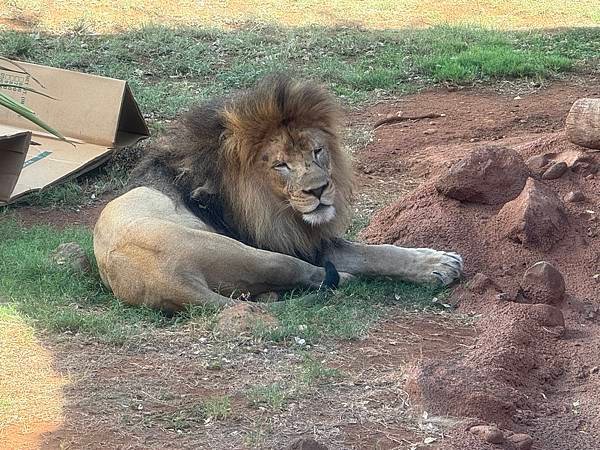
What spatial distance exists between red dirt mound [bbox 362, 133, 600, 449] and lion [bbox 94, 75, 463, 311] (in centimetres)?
30

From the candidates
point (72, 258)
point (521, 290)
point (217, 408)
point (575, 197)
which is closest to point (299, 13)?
point (575, 197)

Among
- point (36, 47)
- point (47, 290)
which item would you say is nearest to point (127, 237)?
point (47, 290)

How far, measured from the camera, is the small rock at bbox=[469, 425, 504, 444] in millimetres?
3342

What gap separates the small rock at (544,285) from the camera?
482cm

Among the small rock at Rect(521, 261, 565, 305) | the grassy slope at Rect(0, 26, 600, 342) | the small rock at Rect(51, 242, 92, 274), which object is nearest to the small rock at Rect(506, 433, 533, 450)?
the small rock at Rect(521, 261, 565, 305)

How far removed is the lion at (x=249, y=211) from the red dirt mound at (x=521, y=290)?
0.30 metres

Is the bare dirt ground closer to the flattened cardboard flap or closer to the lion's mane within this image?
the lion's mane

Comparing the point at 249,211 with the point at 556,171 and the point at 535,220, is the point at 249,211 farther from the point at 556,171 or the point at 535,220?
the point at 556,171

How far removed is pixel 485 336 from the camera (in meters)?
4.42

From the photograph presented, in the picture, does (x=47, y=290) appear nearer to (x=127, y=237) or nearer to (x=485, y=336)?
(x=127, y=237)

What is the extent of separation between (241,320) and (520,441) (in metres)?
1.38

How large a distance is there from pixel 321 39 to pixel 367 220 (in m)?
4.48

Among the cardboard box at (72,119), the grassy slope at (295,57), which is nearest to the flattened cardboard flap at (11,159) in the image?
the grassy slope at (295,57)

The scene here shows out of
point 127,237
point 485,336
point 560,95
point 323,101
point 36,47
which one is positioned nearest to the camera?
point 485,336
